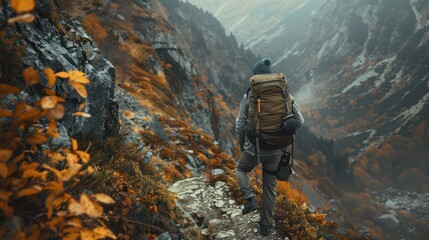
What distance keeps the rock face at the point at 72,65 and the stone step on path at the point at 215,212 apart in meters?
2.25

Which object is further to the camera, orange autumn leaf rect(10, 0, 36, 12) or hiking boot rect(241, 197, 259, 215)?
hiking boot rect(241, 197, 259, 215)

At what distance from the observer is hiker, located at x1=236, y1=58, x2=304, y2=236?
199 inches

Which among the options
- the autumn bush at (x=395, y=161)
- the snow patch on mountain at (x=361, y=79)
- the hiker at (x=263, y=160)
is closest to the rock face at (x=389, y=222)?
the autumn bush at (x=395, y=161)

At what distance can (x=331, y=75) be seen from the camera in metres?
186

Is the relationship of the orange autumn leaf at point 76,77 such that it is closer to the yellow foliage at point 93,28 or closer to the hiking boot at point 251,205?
the hiking boot at point 251,205

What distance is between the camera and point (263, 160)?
201 inches

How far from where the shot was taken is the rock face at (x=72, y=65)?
3926 millimetres

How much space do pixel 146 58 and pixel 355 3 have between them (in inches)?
7965

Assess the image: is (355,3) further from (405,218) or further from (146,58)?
(146,58)

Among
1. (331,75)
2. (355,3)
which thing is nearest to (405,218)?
(331,75)

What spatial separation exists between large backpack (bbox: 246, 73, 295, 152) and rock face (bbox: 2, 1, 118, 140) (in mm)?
2637

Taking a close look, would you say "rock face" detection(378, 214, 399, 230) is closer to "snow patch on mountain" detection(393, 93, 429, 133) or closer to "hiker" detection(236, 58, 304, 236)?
"snow patch on mountain" detection(393, 93, 429, 133)

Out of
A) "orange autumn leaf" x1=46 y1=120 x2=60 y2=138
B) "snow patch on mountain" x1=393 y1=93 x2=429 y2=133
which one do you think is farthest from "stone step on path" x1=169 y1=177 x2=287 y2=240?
"snow patch on mountain" x1=393 y1=93 x2=429 y2=133

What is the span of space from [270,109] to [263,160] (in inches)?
37.0
